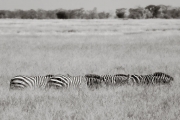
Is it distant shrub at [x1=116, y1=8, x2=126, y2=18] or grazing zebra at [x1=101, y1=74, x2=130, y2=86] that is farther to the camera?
distant shrub at [x1=116, y1=8, x2=126, y2=18]

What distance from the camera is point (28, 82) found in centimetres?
790

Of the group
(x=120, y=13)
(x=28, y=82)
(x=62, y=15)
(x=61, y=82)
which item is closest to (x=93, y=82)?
(x=61, y=82)

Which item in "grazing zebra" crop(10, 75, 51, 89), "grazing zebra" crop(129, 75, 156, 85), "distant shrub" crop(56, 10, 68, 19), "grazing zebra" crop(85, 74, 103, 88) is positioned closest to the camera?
"grazing zebra" crop(10, 75, 51, 89)

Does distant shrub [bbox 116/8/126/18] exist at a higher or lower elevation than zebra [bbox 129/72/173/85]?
lower

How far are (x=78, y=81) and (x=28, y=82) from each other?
132 cm

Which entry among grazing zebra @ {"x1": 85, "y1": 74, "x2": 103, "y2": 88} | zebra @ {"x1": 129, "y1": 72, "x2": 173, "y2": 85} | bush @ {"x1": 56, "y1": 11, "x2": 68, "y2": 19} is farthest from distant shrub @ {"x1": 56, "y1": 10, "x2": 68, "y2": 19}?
grazing zebra @ {"x1": 85, "y1": 74, "x2": 103, "y2": 88}

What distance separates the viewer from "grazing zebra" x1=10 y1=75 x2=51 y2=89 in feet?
25.5

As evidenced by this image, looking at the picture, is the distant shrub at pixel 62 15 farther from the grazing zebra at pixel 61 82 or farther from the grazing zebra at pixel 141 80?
the grazing zebra at pixel 61 82

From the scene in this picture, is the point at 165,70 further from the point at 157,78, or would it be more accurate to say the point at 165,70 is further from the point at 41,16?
the point at 41,16

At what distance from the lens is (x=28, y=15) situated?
334ft

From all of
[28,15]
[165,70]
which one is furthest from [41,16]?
[165,70]

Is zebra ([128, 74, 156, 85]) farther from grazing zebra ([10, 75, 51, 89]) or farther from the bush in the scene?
the bush

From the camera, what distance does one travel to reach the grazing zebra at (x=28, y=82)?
7766mm

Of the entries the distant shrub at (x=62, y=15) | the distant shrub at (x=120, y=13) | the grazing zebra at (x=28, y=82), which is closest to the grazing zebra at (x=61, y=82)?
the grazing zebra at (x=28, y=82)
